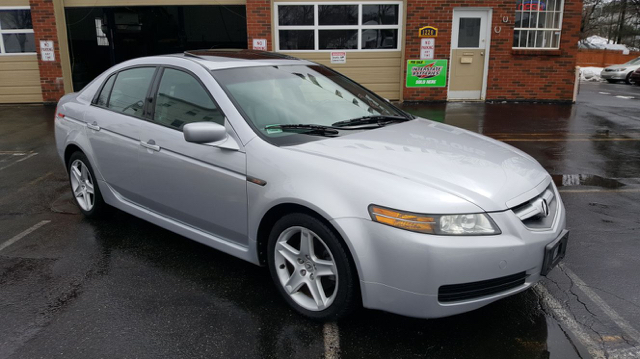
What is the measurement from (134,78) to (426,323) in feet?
10.4

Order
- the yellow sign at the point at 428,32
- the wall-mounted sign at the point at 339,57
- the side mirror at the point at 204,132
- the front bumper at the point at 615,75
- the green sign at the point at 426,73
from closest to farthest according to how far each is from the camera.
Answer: the side mirror at the point at 204,132 → the yellow sign at the point at 428,32 → the green sign at the point at 426,73 → the wall-mounted sign at the point at 339,57 → the front bumper at the point at 615,75

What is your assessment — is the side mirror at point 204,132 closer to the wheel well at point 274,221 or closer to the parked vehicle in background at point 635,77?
the wheel well at point 274,221

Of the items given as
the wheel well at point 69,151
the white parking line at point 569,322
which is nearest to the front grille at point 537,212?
the white parking line at point 569,322

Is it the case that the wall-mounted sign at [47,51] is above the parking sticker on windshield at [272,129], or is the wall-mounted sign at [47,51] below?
above

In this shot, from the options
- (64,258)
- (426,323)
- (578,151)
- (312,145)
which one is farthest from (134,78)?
(578,151)

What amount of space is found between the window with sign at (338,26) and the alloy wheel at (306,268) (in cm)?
1088

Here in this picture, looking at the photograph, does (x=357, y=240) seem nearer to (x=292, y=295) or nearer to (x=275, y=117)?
(x=292, y=295)

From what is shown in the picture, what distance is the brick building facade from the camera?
43.8 ft

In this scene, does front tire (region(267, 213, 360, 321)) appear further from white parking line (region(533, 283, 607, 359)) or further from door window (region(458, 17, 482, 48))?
door window (region(458, 17, 482, 48))

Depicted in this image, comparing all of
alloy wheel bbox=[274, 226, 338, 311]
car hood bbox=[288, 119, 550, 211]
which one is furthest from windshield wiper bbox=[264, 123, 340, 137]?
alloy wheel bbox=[274, 226, 338, 311]

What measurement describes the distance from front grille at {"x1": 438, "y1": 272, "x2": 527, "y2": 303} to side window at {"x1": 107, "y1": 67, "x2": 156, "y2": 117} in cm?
283

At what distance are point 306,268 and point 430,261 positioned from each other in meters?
0.85

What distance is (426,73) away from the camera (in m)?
13.7

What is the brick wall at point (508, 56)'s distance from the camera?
1324cm
